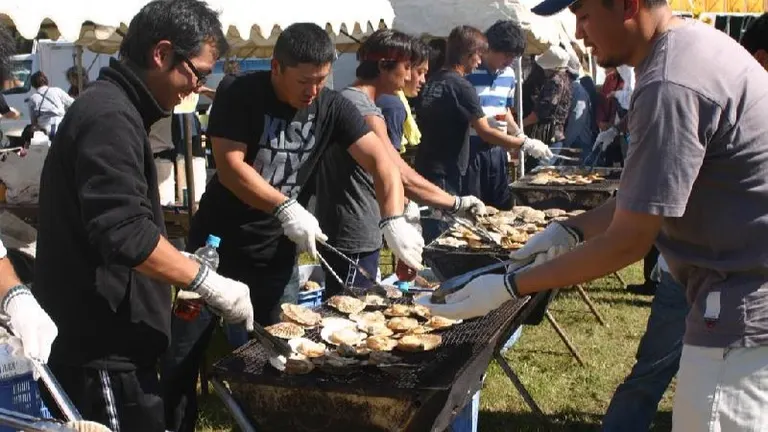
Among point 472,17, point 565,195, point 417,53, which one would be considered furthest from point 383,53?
point 472,17

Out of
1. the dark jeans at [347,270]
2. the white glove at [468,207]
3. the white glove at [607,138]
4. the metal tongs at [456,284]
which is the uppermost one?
the metal tongs at [456,284]

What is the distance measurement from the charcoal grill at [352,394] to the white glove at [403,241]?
3.21ft

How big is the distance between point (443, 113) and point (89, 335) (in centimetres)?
442

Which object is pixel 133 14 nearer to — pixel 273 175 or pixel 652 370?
pixel 273 175

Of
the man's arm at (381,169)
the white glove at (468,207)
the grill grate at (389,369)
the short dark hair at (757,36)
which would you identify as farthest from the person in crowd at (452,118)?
the grill grate at (389,369)

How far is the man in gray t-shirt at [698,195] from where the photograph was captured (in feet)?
6.62

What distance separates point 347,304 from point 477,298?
110 cm

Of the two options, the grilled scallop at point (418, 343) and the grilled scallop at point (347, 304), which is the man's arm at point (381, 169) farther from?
the grilled scallop at point (418, 343)

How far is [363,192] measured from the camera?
4.94m

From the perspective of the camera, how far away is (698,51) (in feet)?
6.77

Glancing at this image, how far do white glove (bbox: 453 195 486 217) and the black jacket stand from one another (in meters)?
→ 2.49

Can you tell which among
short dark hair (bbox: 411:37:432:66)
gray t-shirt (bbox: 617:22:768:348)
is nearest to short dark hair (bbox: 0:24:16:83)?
gray t-shirt (bbox: 617:22:768:348)

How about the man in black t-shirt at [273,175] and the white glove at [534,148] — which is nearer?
the man in black t-shirt at [273,175]

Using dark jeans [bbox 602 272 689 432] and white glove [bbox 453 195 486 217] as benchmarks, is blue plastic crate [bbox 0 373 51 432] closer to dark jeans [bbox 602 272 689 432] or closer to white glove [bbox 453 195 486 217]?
dark jeans [bbox 602 272 689 432]
